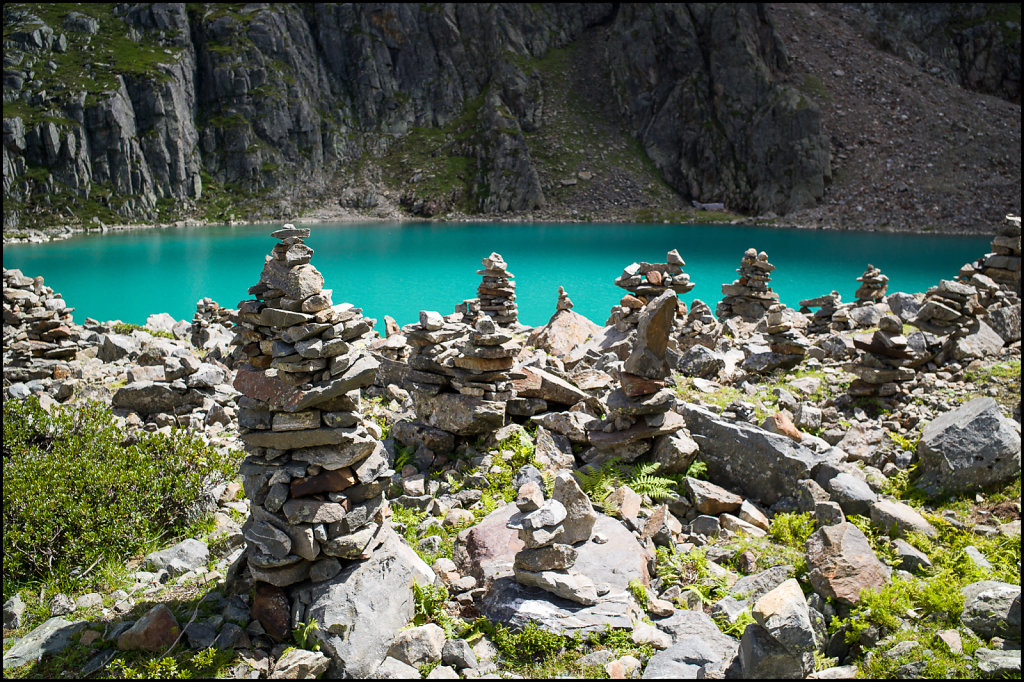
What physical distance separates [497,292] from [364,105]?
4760 inches

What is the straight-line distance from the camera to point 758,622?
5.91 m

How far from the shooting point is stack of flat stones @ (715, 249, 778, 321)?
25.0m

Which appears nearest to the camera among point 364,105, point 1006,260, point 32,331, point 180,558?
point 180,558

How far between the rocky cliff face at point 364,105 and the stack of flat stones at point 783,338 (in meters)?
92.5

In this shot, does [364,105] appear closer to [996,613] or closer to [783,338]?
[783,338]

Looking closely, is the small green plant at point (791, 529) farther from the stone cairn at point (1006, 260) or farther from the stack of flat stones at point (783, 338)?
the stone cairn at point (1006, 260)

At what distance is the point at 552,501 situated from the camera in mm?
7836

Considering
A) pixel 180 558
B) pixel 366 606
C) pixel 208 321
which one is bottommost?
pixel 180 558

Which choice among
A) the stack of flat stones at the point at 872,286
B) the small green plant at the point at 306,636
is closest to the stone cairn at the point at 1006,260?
the stack of flat stones at the point at 872,286

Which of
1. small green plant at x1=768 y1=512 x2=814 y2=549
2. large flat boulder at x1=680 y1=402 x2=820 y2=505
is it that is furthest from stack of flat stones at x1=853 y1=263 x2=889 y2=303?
small green plant at x1=768 y1=512 x2=814 y2=549

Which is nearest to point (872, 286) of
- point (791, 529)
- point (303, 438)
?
point (791, 529)

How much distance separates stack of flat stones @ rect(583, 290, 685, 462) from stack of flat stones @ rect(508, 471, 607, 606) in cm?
287

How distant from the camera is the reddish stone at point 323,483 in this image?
25.0 ft

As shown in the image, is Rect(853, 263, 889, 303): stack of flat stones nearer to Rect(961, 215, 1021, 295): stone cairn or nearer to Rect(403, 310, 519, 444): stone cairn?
Rect(961, 215, 1021, 295): stone cairn
